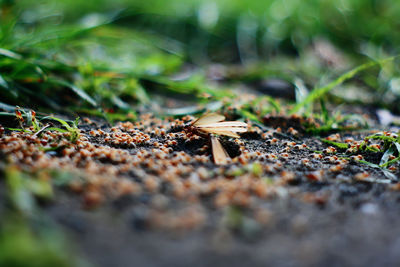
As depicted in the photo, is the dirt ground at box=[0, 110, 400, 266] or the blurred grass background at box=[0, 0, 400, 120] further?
Answer: the blurred grass background at box=[0, 0, 400, 120]

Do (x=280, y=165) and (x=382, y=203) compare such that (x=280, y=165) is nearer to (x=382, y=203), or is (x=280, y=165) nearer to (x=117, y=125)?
(x=382, y=203)

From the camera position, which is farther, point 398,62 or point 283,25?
point 283,25

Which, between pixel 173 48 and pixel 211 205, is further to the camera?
pixel 173 48

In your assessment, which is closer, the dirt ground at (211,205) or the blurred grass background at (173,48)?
the dirt ground at (211,205)

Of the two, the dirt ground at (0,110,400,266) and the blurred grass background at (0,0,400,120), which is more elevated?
the blurred grass background at (0,0,400,120)

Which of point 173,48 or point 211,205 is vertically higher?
point 173,48

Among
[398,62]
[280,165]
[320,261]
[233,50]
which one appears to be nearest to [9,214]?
[320,261]

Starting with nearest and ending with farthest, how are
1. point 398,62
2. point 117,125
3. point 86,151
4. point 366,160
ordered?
point 86,151 < point 366,160 < point 117,125 < point 398,62

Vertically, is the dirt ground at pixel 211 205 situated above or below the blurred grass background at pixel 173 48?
below
